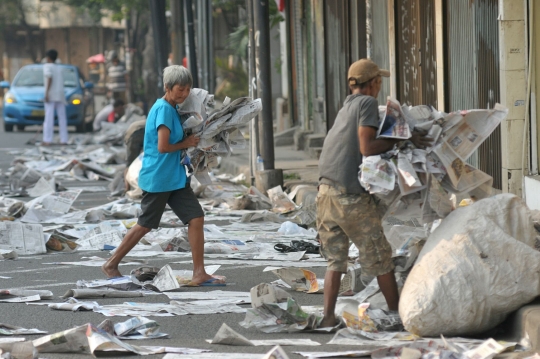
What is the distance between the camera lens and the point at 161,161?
754cm

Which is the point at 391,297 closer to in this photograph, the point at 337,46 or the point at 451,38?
the point at 451,38

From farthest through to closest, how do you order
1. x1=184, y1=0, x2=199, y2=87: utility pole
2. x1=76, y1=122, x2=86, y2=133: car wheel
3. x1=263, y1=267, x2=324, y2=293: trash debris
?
x1=76, y1=122, x2=86, y2=133: car wheel, x1=184, y1=0, x2=199, y2=87: utility pole, x1=263, y1=267, x2=324, y2=293: trash debris

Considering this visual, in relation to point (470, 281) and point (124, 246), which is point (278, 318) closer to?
point (470, 281)

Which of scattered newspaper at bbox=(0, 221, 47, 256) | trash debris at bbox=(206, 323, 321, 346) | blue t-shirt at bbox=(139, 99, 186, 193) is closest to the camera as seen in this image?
trash debris at bbox=(206, 323, 321, 346)

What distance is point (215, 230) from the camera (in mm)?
10078

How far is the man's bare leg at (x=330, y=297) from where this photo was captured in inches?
238

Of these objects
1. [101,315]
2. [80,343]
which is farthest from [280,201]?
[80,343]

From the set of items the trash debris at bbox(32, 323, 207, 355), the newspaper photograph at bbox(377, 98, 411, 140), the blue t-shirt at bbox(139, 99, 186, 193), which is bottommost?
the trash debris at bbox(32, 323, 207, 355)

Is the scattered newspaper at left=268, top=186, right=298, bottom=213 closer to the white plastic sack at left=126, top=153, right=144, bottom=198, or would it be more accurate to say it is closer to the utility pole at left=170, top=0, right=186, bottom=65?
the white plastic sack at left=126, top=153, right=144, bottom=198

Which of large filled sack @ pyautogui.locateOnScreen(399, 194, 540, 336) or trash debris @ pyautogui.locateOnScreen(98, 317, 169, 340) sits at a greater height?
large filled sack @ pyautogui.locateOnScreen(399, 194, 540, 336)

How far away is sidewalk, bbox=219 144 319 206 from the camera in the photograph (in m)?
12.4

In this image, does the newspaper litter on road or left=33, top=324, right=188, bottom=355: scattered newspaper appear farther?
the newspaper litter on road

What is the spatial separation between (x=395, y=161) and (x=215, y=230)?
14.3 feet

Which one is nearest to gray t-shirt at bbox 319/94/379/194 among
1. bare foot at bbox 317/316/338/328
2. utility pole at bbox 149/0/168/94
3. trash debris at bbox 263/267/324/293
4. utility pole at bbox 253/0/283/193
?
bare foot at bbox 317/316/338/328
